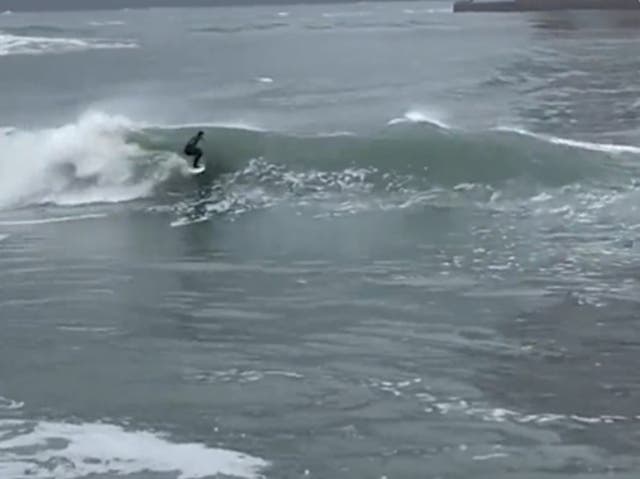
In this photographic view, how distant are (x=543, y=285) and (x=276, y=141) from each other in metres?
9.26

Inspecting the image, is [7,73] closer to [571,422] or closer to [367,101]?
[367,101]

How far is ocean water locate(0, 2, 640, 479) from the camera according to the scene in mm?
7250

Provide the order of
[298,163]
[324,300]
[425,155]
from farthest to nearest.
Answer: [298,163] → [425,155] → [324,300]

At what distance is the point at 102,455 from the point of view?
7.11 meters

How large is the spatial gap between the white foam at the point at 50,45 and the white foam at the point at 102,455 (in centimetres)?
6793

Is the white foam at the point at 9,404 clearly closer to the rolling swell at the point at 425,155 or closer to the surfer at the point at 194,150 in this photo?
the rolling swell at the point at 425,155

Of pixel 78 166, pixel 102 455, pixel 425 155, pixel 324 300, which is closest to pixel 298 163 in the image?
pixel 425 155

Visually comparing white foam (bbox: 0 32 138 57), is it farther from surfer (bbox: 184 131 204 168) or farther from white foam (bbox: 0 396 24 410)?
white foam (bbox: 0 396 24 410)

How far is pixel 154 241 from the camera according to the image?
13.8 meters

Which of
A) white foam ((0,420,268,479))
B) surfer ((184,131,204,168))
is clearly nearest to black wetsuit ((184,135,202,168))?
surfer ((184,131,204,168))

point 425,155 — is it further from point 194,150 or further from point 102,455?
point 102,455

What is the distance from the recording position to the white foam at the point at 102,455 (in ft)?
22.6

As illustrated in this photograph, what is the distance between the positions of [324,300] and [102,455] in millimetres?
Result: 3732

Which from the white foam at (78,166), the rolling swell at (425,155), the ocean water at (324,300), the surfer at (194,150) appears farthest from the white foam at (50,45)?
the surfer at (194,150)
